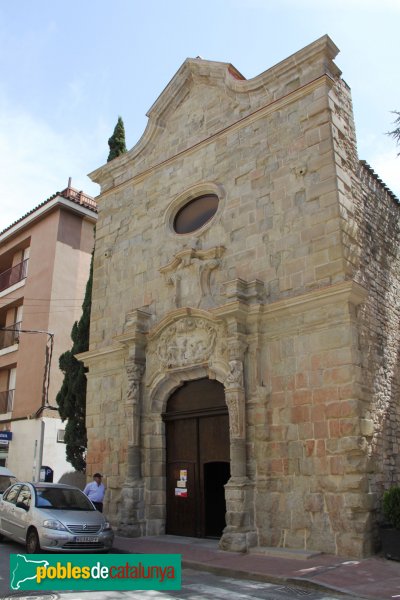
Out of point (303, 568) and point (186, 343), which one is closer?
point (303, 568)

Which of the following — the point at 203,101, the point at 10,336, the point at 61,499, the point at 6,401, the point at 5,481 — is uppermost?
the point at 203,101

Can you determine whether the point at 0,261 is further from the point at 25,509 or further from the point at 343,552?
the point at 343,552

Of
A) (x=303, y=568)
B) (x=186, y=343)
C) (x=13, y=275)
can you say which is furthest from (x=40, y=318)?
(x=303, y=568)

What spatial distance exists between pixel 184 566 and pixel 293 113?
26.4 feet

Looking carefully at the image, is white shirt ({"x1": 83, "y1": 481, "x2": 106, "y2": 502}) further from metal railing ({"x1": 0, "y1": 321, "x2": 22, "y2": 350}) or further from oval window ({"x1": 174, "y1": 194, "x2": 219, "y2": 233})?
metal railing ({"x1": 0, "y1": 321, "x2": 22, "y2": 350})

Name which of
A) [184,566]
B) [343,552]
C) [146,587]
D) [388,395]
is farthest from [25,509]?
[388,395]

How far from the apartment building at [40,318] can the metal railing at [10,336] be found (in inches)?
1.7

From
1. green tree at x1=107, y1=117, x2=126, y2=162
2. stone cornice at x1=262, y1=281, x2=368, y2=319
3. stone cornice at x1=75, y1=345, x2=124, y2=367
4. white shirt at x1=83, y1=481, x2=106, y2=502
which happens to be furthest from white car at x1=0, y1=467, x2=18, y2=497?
green tree at x1=107, y1=117, x2=126, y2=162

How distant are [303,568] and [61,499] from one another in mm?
4148

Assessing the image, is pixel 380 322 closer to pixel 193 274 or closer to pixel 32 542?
pixel 193 274

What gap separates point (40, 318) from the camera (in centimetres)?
2016

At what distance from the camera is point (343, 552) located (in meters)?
7.55

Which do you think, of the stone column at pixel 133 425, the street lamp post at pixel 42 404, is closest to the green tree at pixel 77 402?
the street lamp post at pixel 42 404

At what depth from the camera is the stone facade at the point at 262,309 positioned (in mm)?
8273
